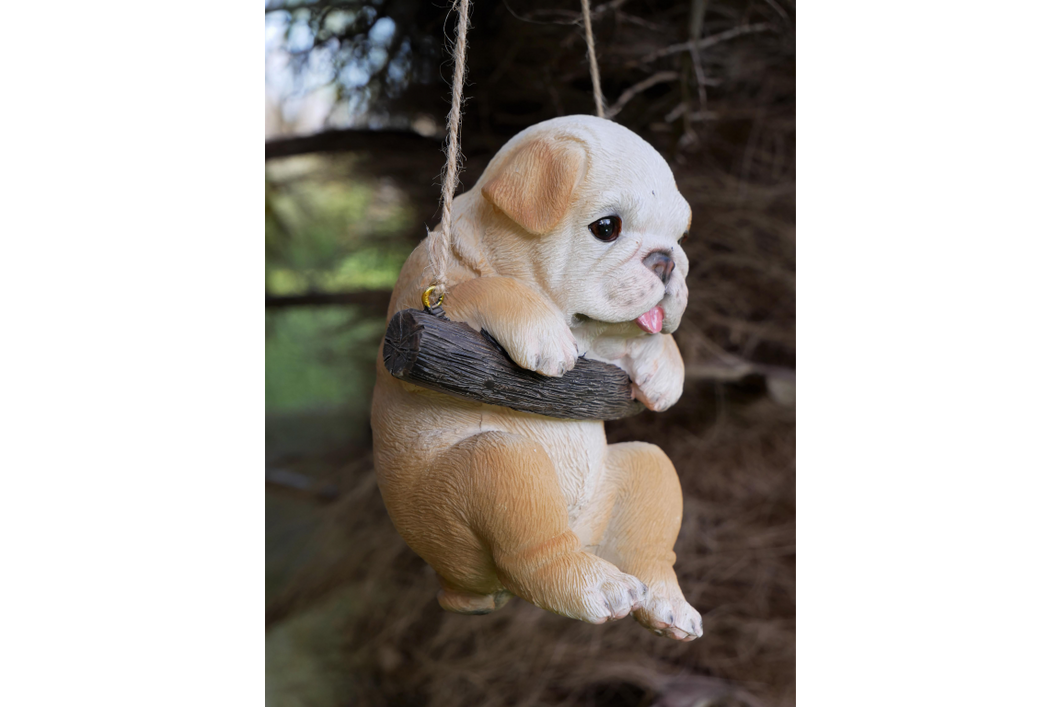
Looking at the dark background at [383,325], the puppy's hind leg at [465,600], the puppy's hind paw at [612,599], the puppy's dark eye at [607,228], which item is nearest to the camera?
the puppy's hind paw at [612,599]

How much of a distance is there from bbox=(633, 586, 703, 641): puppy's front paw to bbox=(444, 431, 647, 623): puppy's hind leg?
0.08m

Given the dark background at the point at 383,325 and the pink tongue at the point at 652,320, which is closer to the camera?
the pink tongue at the point at 652,320

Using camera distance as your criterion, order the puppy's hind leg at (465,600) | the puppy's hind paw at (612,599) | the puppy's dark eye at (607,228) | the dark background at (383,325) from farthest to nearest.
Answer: the dark background at (383,325) → the puppy's hind leg at (465,600) → the puppy's dark eye at (607,228) → the puppy's hind paw at (612,599)

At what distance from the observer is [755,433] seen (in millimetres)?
2172

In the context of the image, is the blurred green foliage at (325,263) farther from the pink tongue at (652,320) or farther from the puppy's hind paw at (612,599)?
the puppy's hind paw at (612,599)

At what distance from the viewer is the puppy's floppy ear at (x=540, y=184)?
0.95 metres

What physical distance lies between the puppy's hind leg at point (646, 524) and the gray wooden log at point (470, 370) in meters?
0.13

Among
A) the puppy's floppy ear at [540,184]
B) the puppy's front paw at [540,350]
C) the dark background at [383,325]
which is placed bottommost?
the dark background at [383,325]

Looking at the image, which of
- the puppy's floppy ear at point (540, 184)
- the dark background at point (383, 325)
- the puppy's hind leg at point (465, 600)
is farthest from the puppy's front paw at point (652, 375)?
the dark background at point (383, 325)

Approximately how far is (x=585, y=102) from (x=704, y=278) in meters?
0.57

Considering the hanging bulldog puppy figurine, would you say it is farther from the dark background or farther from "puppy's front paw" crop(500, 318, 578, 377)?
the dark background

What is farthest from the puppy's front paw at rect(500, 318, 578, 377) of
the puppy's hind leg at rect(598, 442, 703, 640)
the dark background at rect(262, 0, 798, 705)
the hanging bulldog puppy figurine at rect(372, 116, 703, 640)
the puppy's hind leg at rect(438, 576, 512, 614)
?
the dark background at rect(262, 0, 798, 705)

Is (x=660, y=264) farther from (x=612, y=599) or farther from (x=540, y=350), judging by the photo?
(x=612, y=599)

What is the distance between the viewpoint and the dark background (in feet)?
6.66
